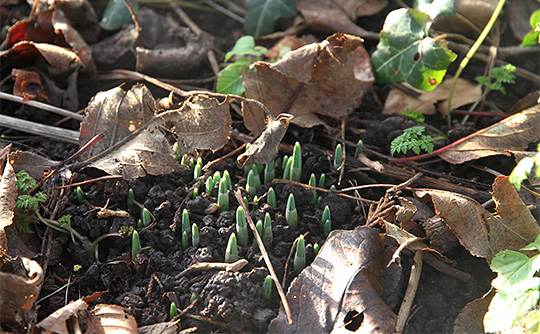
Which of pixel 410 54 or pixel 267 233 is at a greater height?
pixel 410 54

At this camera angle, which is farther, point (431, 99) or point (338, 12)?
point (338, 12)

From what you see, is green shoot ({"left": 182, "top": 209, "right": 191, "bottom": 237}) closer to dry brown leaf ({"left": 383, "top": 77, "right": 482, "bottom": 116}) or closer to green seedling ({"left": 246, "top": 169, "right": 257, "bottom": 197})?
green seedling ({"left": 246, "top": 169, "right": 257, "bottom": 197})

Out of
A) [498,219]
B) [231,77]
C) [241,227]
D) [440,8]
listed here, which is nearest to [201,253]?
[241,227]

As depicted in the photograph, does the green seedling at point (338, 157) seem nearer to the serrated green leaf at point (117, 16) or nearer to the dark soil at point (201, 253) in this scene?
the dark soil at point (201, 253)

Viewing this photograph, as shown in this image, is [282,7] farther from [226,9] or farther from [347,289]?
[347,289]

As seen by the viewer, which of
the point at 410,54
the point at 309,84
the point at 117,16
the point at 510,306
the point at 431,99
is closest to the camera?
the point at 510,306

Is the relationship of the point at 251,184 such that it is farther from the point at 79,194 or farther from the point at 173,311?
the point at 79,194

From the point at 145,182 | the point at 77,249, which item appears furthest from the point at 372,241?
the point at 77,249
